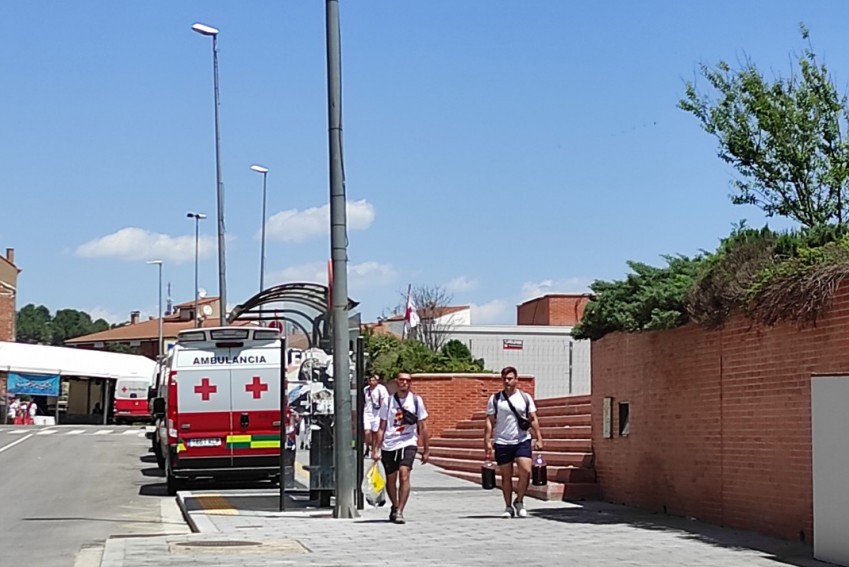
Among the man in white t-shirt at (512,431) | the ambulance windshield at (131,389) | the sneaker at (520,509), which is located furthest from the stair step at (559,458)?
the ambulance windshield at (131,389)

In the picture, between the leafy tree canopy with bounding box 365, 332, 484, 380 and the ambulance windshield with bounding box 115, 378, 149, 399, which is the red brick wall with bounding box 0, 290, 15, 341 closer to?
the ambulance windshield with bounding box 115, 378, 149, 399

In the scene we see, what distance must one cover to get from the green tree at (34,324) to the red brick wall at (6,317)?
74.4 m

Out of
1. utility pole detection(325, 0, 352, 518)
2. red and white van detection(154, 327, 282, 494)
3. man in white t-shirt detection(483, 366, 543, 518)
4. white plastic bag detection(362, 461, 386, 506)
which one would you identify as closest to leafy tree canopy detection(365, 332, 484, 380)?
red and white van detection(154, 327, 282, 494)

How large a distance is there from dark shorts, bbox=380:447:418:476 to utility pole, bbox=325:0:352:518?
559 mm

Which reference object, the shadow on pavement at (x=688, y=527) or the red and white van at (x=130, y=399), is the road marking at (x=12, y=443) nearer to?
the shadow on pavement at (x=688, y=527)

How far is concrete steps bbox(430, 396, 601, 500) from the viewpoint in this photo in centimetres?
1775

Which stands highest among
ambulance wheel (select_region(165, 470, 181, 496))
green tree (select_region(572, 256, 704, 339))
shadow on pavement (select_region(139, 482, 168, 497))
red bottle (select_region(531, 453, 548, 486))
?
green tree (select_region(572, 256, 704, 339))

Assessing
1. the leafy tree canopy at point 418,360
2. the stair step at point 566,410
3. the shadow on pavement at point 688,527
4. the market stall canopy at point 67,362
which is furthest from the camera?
the market stall canopy at point 67,362

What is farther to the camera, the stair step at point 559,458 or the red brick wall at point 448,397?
the red brick wall at point 448,397

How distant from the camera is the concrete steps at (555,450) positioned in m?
17.8

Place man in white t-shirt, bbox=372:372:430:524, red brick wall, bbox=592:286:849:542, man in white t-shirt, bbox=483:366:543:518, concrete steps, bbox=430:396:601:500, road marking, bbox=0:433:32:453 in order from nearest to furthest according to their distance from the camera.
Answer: red brick wall, bbox=592:286:849:542 < man in white t-shirt, bbox=372:372:430:524 < man in white t-shirt, bbox=483:366:543:518 < concrete steps, bbox=430:396:601:500 < road marking, bbox=0:433:32:453

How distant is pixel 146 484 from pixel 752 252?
540 inches

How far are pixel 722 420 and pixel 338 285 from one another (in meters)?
4.89

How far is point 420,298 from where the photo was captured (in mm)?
58938
